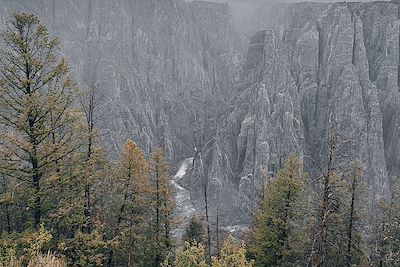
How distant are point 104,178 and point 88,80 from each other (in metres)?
108

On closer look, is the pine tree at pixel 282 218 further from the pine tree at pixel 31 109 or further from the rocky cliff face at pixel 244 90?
the rocky cliff face at pixel 244 90

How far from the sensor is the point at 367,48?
331 feet

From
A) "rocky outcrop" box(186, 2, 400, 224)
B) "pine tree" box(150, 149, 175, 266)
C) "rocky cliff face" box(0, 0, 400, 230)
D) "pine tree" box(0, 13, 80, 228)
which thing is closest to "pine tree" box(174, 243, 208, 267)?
"pine tree" box(0, 13, 80, 228)

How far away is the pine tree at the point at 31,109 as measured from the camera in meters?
13.7

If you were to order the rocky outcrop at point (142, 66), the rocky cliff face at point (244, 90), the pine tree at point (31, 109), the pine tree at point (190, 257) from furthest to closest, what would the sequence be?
the rocky outcrop at point (142, 66), the rocky cliff face at point (244, 90), the pine tree at point (190, 257), the pine tree at point (31, 109)

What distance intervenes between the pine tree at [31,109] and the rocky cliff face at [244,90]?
4874 cm

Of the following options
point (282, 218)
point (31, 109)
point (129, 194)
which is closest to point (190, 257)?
point (129, 194)

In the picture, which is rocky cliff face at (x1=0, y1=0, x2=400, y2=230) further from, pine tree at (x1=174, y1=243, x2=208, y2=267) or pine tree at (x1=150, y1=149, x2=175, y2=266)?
pine tree at (x1=174, y1=243, x2=208, y2=267)

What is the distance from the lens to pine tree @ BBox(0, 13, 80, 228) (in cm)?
1366

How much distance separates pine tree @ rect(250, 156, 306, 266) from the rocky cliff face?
118ft

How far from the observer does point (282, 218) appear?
84.0ft

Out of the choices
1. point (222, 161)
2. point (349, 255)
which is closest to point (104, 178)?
point (349, 255)

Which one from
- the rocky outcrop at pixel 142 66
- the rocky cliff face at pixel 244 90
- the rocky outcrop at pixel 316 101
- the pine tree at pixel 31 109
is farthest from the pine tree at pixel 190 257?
the rocky outcrop at pixel 142 66

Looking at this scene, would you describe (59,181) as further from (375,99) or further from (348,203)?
(375,99)
